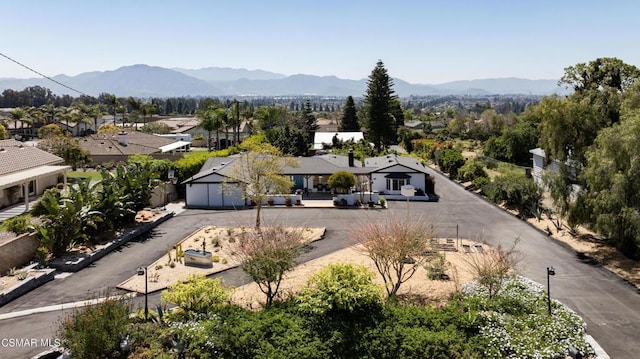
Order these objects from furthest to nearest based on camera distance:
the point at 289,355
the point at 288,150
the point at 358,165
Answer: the point at 288,150
the point at 358,165
the point at 289,355

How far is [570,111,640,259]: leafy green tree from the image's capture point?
19892 millimetres

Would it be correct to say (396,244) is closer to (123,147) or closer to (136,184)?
(136,184)

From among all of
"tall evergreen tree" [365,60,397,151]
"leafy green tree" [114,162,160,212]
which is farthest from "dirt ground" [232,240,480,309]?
"tall evergreen tree" [365,60,397,151]

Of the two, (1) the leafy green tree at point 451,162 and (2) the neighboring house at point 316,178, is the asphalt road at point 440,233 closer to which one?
(2) the neighboring house at point 316,178

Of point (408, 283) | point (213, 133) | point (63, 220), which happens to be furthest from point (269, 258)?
point (213, 133)

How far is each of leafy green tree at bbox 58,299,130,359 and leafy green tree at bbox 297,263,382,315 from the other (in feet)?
16.7

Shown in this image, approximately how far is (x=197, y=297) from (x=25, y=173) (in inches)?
979

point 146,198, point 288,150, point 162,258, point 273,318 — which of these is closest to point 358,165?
point 288,150

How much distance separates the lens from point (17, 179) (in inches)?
1180

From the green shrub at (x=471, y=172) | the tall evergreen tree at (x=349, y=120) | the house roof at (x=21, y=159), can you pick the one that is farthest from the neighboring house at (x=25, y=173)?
the tall evergreen tree at (x=349, y=120)

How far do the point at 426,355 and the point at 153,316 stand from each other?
27.6 feet

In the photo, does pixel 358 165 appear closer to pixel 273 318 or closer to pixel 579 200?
pixel 579 200

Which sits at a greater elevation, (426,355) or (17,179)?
(17,179)

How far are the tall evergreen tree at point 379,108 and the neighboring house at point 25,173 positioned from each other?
41760 millimetres
